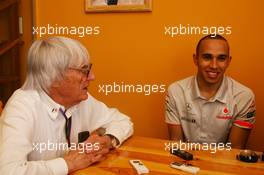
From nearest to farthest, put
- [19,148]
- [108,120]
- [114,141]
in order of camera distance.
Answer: [19,148]
[114,141]
[108,120]

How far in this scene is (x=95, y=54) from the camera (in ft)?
7.63

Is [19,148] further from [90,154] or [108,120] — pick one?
[108,120]

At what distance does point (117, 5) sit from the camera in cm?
217

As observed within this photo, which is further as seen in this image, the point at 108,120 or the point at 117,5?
the point at 117,5

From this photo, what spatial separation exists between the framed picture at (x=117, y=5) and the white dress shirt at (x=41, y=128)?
81 cm

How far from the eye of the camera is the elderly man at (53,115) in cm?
112

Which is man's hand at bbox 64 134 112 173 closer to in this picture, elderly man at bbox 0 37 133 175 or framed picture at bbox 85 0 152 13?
elderly man at bbox 0 37 133 175

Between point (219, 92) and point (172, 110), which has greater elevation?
point (219, 92)

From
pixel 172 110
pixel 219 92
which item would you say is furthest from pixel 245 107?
pixel 172 110

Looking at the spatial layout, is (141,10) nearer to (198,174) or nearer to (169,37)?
(169,37)

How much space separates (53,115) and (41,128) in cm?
7

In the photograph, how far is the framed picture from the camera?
2.11m

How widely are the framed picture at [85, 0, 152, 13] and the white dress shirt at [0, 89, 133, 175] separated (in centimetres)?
81

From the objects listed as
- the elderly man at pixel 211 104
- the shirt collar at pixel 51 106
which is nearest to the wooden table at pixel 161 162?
the shirt collar at pixel 51 106
